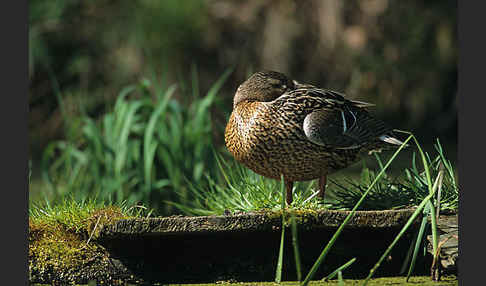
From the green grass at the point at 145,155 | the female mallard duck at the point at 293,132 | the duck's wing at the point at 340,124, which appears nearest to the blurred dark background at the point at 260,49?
the green grass at the point at 145,155

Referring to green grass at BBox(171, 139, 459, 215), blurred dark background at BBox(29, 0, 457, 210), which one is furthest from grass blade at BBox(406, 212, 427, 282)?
blurred dark background at BBox(29, 0, 457, 210)

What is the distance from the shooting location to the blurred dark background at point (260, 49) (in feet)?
24.2

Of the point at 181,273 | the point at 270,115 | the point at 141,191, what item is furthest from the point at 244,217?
the point at 141,191

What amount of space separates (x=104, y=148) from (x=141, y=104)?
403mm

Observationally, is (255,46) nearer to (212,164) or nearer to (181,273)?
(212,164)

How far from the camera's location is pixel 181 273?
8.97 ft

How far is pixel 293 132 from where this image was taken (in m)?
2.96

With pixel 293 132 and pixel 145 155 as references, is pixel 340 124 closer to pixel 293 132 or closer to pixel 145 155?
pixel 293 132

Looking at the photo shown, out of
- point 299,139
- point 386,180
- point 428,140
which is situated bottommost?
point 428,140

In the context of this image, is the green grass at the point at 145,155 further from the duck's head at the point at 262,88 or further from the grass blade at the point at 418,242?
the grass blade at the point at 418,242

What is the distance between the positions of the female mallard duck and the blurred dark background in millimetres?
4073

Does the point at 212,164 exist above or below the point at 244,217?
below

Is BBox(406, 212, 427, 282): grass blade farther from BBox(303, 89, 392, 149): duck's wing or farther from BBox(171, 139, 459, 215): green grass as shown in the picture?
BBox(303, 89, 392, 149): duck's wing

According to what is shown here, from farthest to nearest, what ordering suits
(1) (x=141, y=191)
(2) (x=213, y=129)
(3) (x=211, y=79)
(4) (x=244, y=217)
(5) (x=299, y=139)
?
(3) (x=211, y=79)
(2) (x=213, y=129)
(1) (x=141, y=191)
(5) (x=299, y=139)
(4) (x=244, y=217)
